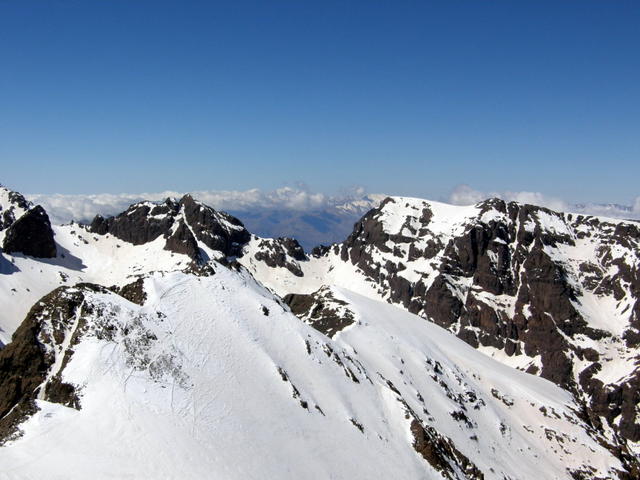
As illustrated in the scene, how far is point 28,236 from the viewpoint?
193250 mm

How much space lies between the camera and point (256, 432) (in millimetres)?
40219

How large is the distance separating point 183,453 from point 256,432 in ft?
29.8

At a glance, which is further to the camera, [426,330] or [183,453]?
[426,330]

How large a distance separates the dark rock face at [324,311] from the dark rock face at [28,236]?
147 meters

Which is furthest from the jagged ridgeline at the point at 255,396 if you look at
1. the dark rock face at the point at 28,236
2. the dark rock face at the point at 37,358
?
the dark rock face at the point at 28,236

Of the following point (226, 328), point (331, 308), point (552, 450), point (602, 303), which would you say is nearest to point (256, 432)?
point (226, 328)

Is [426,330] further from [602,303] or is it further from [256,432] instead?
[602,303]

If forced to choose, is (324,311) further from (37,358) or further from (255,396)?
(37,358)

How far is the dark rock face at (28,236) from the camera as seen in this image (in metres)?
188

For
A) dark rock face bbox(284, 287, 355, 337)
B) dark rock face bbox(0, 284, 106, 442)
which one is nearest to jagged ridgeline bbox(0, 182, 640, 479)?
dark rock face bbox(0, 284, 106, 442)

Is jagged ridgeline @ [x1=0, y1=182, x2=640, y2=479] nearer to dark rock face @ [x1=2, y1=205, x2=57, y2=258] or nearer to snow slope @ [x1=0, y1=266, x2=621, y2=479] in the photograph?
snow slope @ [x1=0, y1=266, x2=621, y2=479]

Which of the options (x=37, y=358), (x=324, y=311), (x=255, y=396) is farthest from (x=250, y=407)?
(x=324, y=311)

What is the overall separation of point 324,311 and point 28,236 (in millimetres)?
164886

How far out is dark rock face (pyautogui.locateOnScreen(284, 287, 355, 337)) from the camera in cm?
8775
